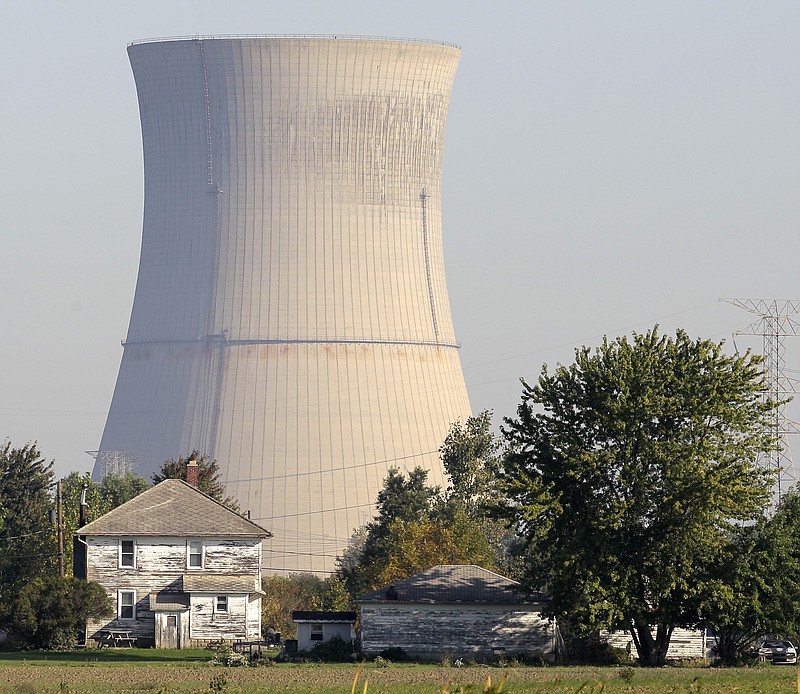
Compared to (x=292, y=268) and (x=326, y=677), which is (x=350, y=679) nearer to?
(x=326, y=677)

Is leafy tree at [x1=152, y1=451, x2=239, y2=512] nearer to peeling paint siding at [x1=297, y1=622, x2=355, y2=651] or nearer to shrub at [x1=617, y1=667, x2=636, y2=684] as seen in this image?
peeling paint siding at [x1=297, y1=622, x2=355, y2=651]

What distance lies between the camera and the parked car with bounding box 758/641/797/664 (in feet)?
151

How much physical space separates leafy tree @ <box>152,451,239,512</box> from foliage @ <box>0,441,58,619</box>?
4.58 metres

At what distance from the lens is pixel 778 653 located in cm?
4650

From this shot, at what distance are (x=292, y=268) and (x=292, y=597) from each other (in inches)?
519

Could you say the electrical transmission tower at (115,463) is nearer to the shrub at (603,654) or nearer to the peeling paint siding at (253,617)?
the peeling paint siding at (253,617)

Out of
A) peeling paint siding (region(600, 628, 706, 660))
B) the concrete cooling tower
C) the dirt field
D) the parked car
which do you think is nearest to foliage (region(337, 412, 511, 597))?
the concrete cooling tower

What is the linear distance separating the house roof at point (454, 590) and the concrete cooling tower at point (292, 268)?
15.2 meters

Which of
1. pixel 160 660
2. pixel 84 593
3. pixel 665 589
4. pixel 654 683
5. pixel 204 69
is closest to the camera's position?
pixel 654 683

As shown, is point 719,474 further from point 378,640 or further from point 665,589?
point 378,640

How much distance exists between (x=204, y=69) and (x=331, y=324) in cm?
965

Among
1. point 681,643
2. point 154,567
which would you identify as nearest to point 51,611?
point 154,567

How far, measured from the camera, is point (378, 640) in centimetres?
4291

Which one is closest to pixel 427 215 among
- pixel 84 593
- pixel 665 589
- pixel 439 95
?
pixel 439 95
